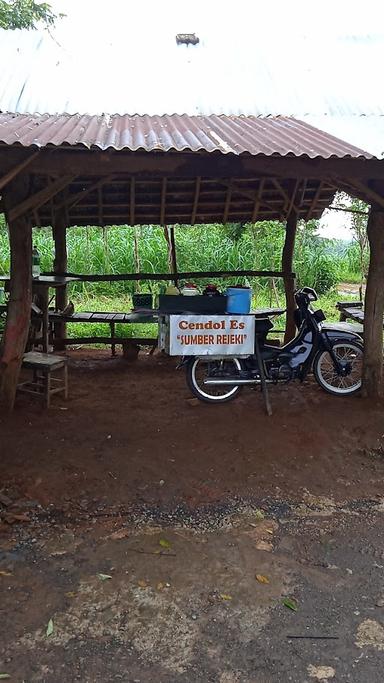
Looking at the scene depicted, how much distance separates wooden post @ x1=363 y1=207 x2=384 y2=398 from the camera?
18.5 ft

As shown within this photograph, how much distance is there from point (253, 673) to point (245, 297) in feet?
12.0

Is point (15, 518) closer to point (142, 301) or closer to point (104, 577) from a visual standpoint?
point (104, 577)

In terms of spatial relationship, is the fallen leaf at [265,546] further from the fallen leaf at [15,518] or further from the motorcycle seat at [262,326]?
the motorcycle seat at [262,326]

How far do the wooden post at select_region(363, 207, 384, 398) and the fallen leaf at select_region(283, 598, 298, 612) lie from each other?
315 centimetres

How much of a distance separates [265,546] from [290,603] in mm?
603

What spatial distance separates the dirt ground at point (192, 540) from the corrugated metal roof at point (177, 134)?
240 cm

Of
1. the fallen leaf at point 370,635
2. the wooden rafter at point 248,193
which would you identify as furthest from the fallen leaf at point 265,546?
the wooden rafter at point 248,193

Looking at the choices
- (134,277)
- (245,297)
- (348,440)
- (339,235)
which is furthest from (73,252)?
(348,440)

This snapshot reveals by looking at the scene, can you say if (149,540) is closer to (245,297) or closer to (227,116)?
(245,297)

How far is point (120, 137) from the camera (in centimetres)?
432

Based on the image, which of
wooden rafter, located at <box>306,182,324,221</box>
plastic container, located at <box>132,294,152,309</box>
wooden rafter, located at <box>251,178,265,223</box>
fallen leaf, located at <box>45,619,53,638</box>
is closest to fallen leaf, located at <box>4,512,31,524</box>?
fallen leaf, located at <box>45,619,53,638</box>

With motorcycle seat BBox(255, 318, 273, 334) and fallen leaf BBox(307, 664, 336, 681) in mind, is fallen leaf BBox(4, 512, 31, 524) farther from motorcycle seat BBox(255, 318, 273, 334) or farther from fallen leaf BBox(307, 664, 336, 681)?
motorcycle seat BBox(255, 318, 273, 334)

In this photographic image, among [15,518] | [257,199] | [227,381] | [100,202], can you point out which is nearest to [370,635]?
[15,518]

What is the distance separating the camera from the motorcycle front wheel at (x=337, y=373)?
592cm
